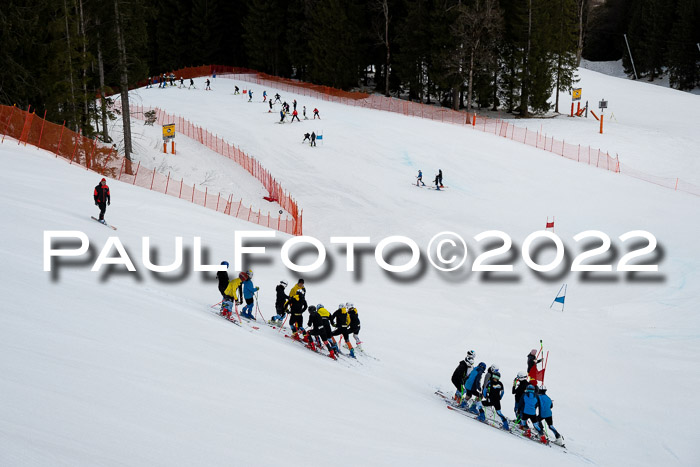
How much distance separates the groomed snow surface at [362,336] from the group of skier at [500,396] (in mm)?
605

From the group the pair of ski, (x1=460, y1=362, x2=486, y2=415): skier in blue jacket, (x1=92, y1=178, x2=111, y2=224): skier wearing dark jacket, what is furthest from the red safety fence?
(x1=460, y1=362, x2=486, y2=415): skier in blue jacket

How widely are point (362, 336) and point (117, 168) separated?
2259 cm

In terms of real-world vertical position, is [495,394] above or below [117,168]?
below

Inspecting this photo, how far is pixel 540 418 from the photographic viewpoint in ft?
40.4

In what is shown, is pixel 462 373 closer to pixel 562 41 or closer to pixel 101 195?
pixel 101 195

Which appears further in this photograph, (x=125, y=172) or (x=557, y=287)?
(x=125, y=172)

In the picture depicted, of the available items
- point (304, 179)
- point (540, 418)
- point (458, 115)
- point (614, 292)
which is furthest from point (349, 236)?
point (458, 115)

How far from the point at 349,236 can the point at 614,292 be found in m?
12.8

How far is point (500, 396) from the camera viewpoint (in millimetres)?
12805

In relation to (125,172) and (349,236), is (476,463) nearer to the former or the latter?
(349,236)

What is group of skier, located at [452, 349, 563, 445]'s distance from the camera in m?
12.3

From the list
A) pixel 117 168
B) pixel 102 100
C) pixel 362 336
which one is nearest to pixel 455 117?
pixel 102 100

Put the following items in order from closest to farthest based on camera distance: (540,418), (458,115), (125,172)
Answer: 1. (540,418)
2. (125,172)
3. (458,115)

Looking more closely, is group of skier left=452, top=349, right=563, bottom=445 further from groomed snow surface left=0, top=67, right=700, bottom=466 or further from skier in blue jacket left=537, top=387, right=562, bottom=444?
groomed snow surface left=0, top=67, right=700, bottom=466
